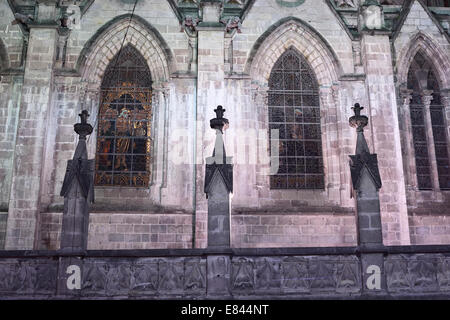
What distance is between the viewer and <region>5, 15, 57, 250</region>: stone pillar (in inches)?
534

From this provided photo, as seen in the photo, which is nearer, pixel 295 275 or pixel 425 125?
pixel 295 275

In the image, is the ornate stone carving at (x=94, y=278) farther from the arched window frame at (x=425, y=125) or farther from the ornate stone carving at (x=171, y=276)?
the arched window frame at (x=425, y=125)

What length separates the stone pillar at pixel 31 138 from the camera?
44.5 feet

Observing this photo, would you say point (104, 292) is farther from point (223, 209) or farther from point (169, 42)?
point (169, 42)

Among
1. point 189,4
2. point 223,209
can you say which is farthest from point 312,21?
point 223,209

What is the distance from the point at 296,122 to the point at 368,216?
5867 millimetres

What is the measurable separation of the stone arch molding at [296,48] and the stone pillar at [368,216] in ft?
17.4

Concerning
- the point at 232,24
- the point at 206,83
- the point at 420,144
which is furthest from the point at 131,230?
the point at 420,144

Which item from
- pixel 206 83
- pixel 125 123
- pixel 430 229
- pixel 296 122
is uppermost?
pixel 206 83

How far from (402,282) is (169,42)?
32.1 ft

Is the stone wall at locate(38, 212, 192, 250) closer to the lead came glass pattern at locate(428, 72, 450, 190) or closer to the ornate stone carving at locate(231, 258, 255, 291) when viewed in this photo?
the ornate stone carving at locate(231, 258, 255, 291)

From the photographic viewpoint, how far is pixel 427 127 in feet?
53.2

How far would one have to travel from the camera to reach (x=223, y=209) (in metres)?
10.5

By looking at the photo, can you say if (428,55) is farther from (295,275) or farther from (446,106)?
(295,275)
